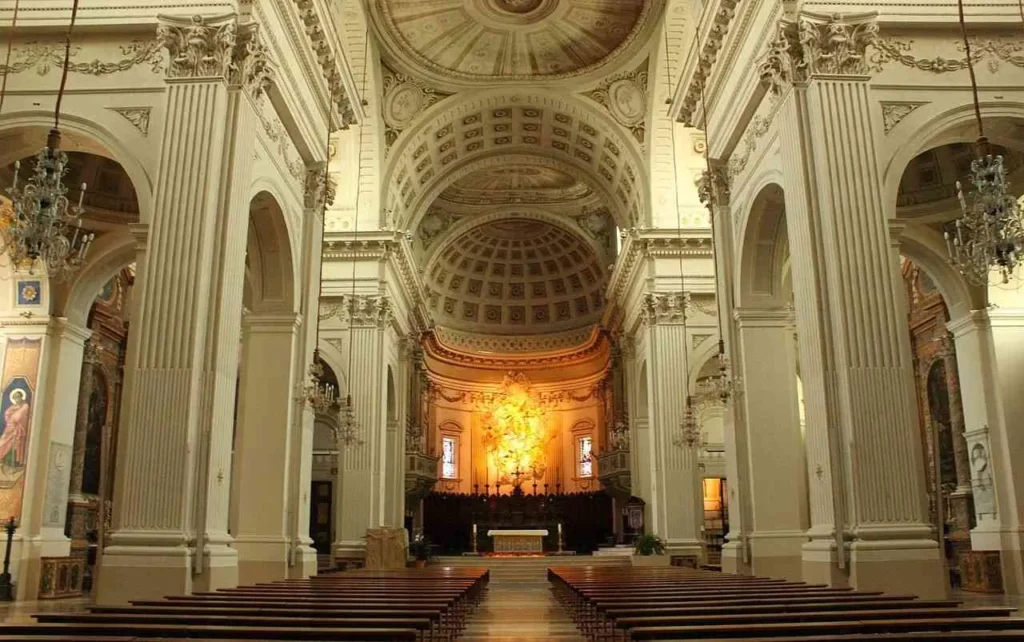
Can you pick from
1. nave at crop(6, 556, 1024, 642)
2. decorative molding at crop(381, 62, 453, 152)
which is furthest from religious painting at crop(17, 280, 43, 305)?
decorative molding at crop(381, 62, 453, 152)

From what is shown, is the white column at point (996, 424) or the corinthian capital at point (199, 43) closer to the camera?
the corinthian capital at point (199, 43)

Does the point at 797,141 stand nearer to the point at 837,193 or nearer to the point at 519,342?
the point at 837,193

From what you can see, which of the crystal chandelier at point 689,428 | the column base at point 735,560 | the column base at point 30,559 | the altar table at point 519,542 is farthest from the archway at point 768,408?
the altar table at point 519,542

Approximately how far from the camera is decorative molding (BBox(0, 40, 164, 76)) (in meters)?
11.0

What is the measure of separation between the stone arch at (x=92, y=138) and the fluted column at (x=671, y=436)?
46.6ft

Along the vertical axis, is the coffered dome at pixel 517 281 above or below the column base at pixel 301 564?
above

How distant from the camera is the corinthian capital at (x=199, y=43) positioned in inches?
417

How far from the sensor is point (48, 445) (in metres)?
14.6

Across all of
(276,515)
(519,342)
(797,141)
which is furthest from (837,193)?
(519,342)

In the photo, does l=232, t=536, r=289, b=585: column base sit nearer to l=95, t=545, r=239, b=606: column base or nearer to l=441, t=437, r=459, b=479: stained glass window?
l=95, t=545, r=239, b=606: column base

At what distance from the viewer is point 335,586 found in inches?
374

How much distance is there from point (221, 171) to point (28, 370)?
21.8 ft

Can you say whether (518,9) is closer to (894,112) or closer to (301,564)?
(894,112)

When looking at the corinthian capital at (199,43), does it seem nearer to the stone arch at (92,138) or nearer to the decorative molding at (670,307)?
the stone arch at (92,138)
